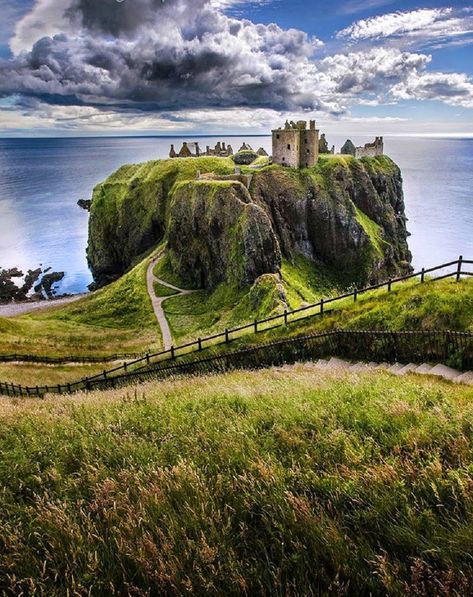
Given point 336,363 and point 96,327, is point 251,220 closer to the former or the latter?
point 96,327

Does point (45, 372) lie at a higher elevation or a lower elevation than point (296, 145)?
lower

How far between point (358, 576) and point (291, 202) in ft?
284

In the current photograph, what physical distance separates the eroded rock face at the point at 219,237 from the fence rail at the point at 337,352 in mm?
45676

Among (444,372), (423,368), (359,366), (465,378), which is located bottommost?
(359,366)

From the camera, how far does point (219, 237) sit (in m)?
74.8

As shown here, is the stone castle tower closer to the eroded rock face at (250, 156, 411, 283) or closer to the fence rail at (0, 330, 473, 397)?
the eroded rock face at (250, 156, 411, 283)

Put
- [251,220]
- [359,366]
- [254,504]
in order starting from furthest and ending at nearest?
[251,220] → [359,366] → [254,504]

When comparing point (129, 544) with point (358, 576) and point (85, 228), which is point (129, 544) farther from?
point (85, 228)

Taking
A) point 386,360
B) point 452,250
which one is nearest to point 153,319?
point 386,360

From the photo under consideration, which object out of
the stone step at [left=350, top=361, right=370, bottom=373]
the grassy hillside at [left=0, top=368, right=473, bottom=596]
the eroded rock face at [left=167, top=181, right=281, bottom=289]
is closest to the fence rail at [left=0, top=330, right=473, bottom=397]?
the stone step at [left=350, top=361, right=370, bottom=373]

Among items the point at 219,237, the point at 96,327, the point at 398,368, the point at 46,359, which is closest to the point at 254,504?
the point at 398,368

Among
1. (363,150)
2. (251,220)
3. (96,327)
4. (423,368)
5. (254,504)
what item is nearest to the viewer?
(254,504)

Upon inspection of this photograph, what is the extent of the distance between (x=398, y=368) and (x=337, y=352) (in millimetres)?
3254

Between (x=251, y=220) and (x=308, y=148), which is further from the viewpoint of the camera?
(x=308, y=148)
